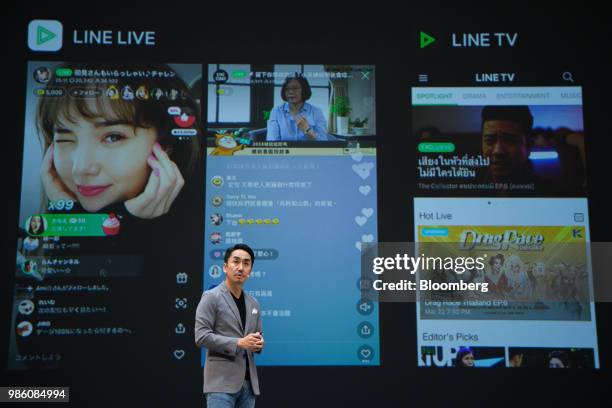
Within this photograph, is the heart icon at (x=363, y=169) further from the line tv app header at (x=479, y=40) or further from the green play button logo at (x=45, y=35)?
the green play button logo at (x=45, y=35)

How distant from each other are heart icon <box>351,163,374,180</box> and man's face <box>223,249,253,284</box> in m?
1.46

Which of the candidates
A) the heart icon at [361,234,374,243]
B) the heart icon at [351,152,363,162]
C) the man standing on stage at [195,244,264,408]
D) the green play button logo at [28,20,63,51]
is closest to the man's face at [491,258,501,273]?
the heart icon at [361,234,374,243]

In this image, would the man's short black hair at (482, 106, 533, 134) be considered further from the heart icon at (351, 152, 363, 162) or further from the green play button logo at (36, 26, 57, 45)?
the green play button logo at (36, 26, 57, 45)

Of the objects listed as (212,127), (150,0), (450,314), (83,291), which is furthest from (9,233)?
(450,314)

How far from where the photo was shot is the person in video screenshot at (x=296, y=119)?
406cm

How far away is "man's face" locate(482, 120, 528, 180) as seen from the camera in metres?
4.05

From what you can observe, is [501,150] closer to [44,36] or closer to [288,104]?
[288,104]

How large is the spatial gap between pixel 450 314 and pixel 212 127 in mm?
1888

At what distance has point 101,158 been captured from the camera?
402 cm

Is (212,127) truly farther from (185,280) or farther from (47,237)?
(47,237)

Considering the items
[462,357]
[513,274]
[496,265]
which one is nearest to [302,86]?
[496,265]

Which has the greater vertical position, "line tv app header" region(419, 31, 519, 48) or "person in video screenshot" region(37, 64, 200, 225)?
"line tv app header" region(419, 31, 519, 48)

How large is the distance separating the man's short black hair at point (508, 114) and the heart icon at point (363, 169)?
0.79 meters

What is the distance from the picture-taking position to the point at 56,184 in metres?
3.99
